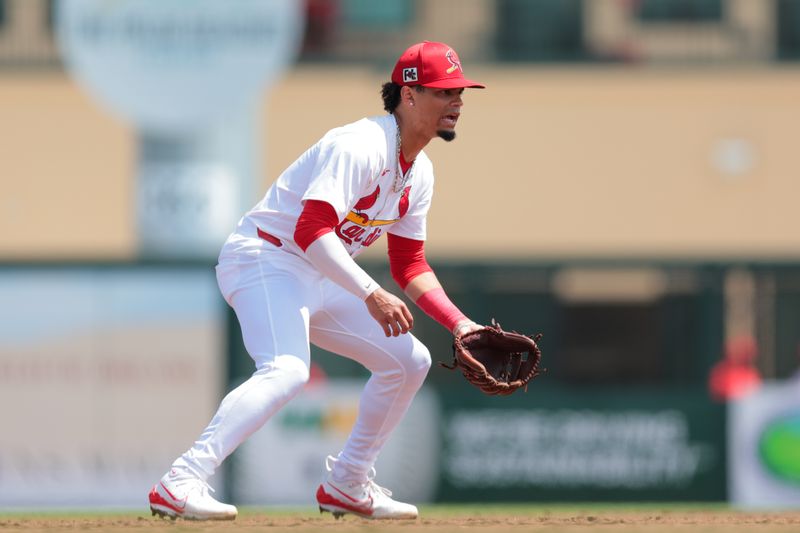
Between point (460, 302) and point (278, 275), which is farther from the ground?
point (278, 275)

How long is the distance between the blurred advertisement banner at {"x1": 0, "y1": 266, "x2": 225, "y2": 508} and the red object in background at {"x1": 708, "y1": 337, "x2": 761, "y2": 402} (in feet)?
12.2

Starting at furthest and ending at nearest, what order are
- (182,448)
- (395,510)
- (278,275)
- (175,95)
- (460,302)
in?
(175,95) < (460,302) < (182,448) < (395,510) < (278,275)

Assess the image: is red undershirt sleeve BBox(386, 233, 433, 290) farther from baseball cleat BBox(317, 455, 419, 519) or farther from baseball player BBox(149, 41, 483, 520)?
baseball cleat BBox(317, 455, 419, 519)

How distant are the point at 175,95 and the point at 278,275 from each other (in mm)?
12149

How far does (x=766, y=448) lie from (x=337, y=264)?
24.0 ft

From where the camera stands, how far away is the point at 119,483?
42.8 feet

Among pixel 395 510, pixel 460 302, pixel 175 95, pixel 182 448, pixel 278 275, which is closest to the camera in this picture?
pixel 278 275

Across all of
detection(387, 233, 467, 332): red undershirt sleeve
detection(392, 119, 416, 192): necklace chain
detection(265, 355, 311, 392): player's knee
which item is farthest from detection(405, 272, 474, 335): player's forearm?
detection(265, 355, 311, 392): player's knee

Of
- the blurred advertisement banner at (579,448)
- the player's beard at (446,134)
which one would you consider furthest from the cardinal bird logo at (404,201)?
the blurred advertisement banner at (579,448)

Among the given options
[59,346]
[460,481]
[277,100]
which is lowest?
[460,481]

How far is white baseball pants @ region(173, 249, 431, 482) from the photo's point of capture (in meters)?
6.87

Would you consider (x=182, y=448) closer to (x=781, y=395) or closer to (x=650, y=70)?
(x=781, y=395)

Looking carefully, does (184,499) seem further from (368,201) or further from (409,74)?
(409,74)

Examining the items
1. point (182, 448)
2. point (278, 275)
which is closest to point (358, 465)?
point (278, 275)
